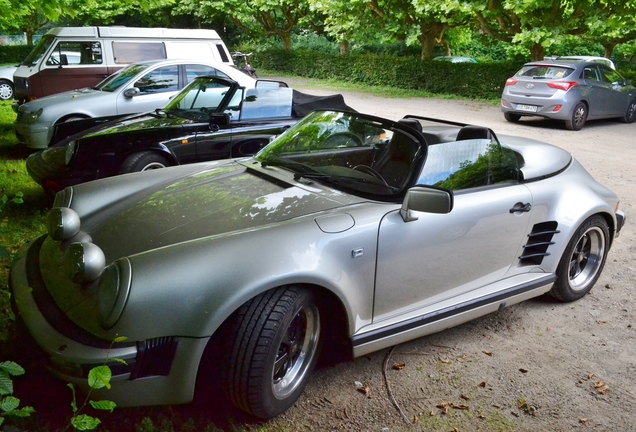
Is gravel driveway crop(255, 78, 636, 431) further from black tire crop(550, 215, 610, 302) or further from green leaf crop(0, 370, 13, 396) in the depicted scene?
green leaf crop(0, 370, 13, 396)

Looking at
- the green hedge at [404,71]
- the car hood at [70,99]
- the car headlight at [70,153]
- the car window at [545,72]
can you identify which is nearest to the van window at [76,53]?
the car hood at [70,99]

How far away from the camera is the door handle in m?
3.81

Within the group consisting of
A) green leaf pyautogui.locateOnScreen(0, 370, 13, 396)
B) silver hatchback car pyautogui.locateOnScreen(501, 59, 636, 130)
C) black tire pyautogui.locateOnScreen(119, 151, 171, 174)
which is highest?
green leaf pyautogui.locateOnScreen(0, 370, 13, 396)

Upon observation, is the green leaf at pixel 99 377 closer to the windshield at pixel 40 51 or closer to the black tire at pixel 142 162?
the black tire at pixel 142 162

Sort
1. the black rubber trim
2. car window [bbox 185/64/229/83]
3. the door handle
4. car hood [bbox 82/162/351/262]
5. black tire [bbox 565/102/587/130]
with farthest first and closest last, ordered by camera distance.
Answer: black tire [bbox 565/102/587/130], car window [bbox 185/64/229/83], the door handle, the black rubber trim, car hood [bbox 82/162/351/262]

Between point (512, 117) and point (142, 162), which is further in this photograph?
point (512, 117)

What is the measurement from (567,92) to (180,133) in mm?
9773

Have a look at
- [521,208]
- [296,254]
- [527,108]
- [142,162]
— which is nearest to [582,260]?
[521,208]

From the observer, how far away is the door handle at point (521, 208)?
150 inches

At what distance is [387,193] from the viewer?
3424 millimetres

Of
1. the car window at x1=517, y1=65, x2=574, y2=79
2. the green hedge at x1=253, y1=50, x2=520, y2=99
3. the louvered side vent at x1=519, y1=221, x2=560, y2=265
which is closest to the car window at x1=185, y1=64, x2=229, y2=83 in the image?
the louvered side vent at x1=519, y1=221, x2=560, y2=265

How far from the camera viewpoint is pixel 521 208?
3854 millimetres

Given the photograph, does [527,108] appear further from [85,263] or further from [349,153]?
[85,263]

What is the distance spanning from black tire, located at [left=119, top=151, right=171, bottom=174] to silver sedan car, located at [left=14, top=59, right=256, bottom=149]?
2735mm
